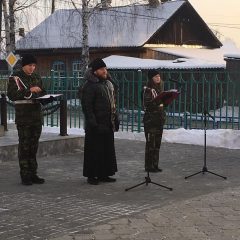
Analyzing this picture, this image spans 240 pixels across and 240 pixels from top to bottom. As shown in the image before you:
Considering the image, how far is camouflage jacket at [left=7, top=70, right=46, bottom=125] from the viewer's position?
7363 mm

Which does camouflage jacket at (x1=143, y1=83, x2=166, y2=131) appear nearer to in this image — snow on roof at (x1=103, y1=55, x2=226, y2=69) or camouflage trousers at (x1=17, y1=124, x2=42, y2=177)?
camouflage trousers at (x1=17, y1=124, x2=42, y2=177)

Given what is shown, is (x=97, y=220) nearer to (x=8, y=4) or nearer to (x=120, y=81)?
(x=120, y=81)

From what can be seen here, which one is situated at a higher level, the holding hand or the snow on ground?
the holding hand

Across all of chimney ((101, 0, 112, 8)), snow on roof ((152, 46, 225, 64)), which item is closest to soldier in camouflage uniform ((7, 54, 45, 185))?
chimney ((101, 0, 112, 8))

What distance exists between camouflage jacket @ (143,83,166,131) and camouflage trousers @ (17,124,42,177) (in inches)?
67.5

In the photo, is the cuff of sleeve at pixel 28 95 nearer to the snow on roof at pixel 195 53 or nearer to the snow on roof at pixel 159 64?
the snow on roof at pixel 159 64

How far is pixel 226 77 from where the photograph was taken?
504 inches

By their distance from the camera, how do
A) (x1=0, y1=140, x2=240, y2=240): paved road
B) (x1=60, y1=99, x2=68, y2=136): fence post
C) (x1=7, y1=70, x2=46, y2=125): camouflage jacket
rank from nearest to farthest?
1. (x1=0, y1=140, x2=240, y2=240): paved road
2. (x1=7, y1=70, x2=46, y2=125): camouflage jacket
3. (x1=60, y1=99, x2=68, y2=136): fence post

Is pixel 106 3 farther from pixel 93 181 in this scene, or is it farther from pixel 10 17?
pixel 93 181

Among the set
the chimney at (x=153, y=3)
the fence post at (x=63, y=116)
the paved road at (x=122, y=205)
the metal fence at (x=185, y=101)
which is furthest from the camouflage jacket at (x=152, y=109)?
the chimney at (x=153, y=3)

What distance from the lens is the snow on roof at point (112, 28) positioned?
105 ft

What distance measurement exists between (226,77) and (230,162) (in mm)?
3583

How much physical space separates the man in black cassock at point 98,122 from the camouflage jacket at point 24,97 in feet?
2.12

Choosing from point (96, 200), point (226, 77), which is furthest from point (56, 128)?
point (96, 200)
